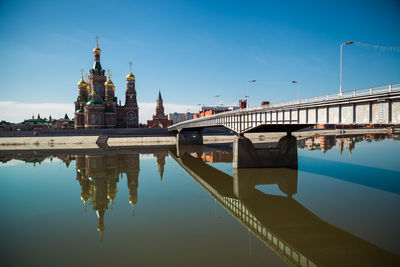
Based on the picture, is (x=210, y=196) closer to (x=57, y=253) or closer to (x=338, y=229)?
(x=338, y=229)

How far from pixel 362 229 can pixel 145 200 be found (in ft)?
53.9

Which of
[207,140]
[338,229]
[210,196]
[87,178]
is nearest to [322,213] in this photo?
[338,229]

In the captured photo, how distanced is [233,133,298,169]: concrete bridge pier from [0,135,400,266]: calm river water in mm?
2939

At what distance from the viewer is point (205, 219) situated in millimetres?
17125

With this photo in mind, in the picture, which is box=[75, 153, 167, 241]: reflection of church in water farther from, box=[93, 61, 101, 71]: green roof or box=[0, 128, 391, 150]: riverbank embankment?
box=[93, 61, 101, 71]: green roof

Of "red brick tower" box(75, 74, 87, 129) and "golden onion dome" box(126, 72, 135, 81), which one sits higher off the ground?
"golden onion dome" box(126, 72, 135, 81)

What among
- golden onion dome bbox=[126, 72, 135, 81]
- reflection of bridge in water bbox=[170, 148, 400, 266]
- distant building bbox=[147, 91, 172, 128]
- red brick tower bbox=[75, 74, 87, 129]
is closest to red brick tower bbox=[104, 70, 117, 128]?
golden onion dome bbox=[126, 72, 135, 81]

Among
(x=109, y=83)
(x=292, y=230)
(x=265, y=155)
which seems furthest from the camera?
(x=109, y=83)

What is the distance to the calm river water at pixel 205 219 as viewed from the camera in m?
12.4

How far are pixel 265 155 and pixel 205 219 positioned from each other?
1954cm

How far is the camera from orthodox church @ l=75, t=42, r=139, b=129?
9081cm

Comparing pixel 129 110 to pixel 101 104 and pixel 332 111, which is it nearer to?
pixel 101 104

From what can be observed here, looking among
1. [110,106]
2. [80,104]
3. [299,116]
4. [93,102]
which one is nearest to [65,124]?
[80,104]

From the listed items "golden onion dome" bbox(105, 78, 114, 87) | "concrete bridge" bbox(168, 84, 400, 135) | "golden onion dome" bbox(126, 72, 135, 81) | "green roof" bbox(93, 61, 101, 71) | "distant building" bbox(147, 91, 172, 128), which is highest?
"green roof" bbox(93, 61, 101, 71)
